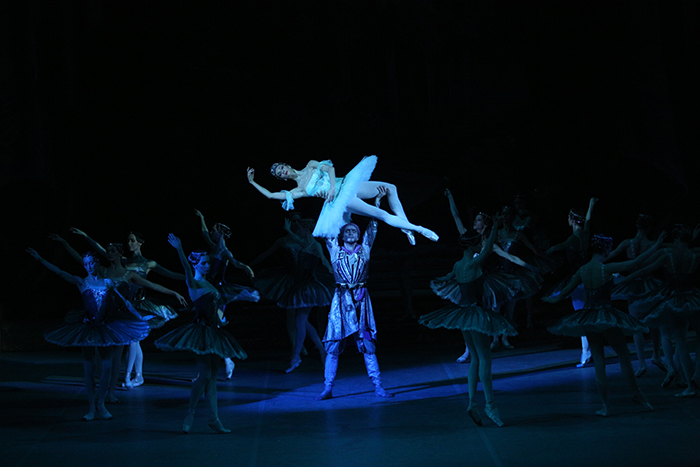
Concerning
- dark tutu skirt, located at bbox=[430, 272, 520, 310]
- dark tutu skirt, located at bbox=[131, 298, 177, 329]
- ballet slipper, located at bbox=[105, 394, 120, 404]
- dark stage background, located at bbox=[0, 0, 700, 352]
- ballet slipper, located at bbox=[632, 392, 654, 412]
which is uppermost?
dark stage background, located at bbox=[0, 0, 700, 352]

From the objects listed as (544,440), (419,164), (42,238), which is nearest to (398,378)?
(544,440)

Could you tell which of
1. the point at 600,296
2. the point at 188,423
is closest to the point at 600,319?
the point at 600,296

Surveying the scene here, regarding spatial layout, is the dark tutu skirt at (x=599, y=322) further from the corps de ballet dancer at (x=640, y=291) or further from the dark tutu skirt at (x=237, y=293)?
the dark tutu skirt at (x=237, y=293)

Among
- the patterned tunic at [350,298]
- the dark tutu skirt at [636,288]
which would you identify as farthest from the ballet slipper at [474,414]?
the dark tutu skirt at [636,288]

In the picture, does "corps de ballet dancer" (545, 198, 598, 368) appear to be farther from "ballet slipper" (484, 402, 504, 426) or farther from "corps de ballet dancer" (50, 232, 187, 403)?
"corps de ballet dancer" (50, 232, 187, 403)

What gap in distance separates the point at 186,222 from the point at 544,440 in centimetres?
769

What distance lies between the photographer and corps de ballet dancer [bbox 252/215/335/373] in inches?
314

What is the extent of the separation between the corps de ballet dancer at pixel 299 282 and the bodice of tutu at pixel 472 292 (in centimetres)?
249

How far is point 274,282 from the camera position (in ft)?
27.2

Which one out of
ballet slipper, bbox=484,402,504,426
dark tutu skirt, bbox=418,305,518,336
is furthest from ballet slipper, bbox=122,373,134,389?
ballet slipper, bbox=484,402,504,426

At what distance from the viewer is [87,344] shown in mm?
5926

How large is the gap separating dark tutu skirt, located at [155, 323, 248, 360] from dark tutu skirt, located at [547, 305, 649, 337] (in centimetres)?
235

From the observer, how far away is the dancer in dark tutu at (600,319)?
18.4ft

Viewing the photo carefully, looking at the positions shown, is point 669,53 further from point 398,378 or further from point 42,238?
point 42,238
